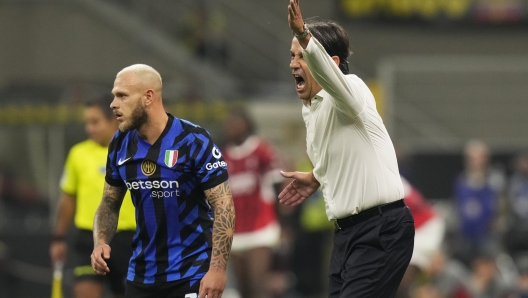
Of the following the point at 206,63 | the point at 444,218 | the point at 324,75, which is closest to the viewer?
the point at 324,75

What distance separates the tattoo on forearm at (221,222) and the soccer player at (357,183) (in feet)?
2.03

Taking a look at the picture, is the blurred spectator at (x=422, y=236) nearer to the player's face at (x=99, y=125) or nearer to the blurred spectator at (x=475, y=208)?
the player's face at (x=99, y=125)

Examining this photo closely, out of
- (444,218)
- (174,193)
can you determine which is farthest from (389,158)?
(444,218)

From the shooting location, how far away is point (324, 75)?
19.1ft

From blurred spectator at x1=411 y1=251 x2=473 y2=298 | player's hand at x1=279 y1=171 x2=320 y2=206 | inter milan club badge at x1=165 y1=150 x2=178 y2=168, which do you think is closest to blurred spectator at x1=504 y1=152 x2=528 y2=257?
blurred spectator at x1=411 y1=251 x2=473 y2=298

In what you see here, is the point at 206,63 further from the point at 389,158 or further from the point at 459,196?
the point at 389,158

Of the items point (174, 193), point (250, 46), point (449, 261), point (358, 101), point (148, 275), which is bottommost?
point (449, 261)

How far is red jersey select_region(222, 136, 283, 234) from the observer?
40.3ft

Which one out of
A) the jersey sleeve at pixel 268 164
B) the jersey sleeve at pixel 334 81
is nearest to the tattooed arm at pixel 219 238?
the jersey sleeve at pixel 334 81

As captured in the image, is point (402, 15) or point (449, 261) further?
point (402, 15)

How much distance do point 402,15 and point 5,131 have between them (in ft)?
34.8

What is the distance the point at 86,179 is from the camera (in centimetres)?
927

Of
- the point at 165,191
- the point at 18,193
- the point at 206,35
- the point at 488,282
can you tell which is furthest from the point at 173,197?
the point at 206,35

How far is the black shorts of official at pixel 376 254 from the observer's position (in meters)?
6.23
